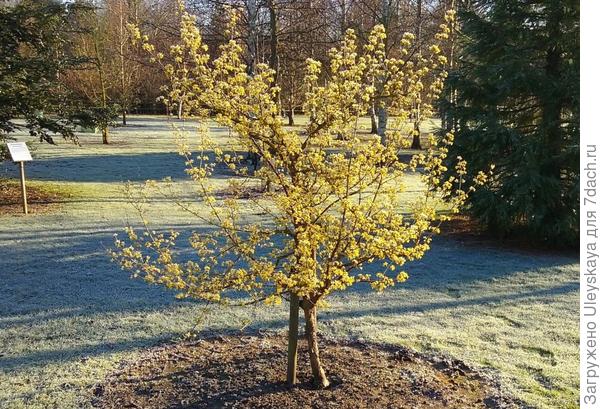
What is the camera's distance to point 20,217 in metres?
9.30

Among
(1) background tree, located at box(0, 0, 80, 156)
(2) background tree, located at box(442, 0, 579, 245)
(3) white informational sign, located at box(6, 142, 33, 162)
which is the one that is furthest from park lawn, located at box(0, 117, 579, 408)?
(1) background tree, located at box(0, 0, 80, 156)

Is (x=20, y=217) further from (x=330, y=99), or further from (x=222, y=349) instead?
(x=330, y=99)

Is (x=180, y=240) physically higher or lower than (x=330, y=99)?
lower

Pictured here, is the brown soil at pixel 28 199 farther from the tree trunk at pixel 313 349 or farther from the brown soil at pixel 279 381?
the tree trunk at pixel 313 349

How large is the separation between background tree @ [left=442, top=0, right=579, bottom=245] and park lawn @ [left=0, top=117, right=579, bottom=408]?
723 mm

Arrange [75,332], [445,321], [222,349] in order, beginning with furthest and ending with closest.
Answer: [445,321]
[75,332]
[222,349]

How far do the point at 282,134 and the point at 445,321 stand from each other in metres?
3.17

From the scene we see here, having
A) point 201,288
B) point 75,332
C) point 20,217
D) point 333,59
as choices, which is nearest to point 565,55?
point 333,59

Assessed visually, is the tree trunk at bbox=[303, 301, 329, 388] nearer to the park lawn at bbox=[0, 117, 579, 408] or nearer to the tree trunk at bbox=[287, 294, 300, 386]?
the tree trunk at bbox=[287, 294, 300, 386]

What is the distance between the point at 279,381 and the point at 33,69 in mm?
9112

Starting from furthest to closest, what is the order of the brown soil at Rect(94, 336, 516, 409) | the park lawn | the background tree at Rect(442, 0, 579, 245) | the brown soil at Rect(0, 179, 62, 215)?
the brown soil at Rect(0, 179, 62, 215) → the background tree at Rect(442, 0, 579, 245) → the park lawn → the brown soil at Rect(94, 336, 516, 409)

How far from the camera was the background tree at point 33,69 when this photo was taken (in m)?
9.61

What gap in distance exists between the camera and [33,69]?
10.0 meters

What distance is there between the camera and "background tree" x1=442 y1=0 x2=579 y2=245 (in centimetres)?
791
